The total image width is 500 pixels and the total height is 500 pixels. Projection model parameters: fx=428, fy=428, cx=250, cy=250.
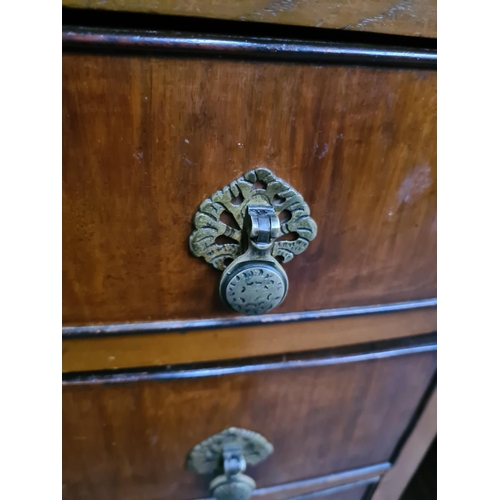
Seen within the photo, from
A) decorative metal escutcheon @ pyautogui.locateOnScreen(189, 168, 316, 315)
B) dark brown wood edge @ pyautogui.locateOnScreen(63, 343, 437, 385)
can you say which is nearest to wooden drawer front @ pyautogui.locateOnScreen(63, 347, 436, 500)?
dark brown wood edge @ pyautogui.locateOnScreen(63, 343, 437, 385)

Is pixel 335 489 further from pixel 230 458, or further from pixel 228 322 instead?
pixel 228 322

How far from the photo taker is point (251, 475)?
443 mm

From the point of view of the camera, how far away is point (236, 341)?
1.12ft

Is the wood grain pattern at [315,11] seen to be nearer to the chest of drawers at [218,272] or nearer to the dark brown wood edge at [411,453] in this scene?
the chest of drawers at [218,272]

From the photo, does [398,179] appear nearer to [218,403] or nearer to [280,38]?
[280,38]

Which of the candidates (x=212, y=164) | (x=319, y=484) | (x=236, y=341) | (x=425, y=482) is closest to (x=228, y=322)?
(x=236, y=341)

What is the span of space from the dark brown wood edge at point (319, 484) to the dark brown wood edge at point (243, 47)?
0.42 metres

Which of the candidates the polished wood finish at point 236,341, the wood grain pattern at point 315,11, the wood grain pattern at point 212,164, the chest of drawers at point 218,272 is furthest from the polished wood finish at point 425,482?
the wood grain pattern at point 315,11

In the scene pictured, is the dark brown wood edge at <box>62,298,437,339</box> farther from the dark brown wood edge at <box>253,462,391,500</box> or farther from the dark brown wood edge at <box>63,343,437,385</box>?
the dark brown wood edge at <box>253,462,391,500</box>

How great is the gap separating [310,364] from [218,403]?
3.4 inches

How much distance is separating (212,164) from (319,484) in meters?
0.39

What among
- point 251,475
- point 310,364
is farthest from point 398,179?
point 251,475

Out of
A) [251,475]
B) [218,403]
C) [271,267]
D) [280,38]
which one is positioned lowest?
[251,475]

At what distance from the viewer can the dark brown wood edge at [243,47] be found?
8.2 inches
